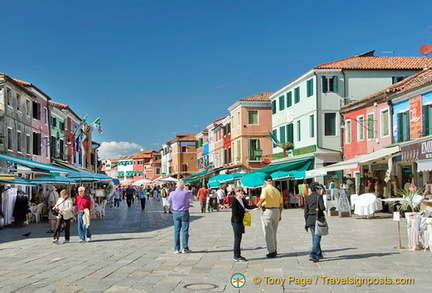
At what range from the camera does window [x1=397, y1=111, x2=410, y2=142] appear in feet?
83.8

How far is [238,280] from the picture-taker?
341 inches

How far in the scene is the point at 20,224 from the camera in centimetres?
2272

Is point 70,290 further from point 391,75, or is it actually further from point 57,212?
point 391,75

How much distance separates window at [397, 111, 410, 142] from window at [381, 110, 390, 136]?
144cm

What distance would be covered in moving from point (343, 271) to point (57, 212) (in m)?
8.76

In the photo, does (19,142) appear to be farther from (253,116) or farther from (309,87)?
(253,116)

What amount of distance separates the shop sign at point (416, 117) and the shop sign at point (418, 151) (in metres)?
4.62

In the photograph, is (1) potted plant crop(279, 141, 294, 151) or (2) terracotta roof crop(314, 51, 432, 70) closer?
(2) terracotta roof crop(314, 51, 432, 70)

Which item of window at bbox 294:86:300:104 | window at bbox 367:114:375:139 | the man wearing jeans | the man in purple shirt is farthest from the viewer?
window at bbox 294:86:300:104

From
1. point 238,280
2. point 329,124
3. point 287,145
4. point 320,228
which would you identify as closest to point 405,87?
→ point 329,124

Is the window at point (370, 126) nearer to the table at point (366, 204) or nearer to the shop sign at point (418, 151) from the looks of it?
the table at point (366, 204)

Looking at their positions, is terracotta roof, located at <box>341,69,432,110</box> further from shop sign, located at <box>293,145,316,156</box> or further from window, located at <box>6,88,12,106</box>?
window, located at <box>6,88,12,106</box>

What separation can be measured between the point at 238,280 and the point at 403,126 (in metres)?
19.5

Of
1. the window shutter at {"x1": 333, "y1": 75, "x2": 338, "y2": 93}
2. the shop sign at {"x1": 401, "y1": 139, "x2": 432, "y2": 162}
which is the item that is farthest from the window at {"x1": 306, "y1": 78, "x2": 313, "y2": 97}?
the shop sign at {"x1": 401, "y1": 139, "x2": 432, "y2": 162}
